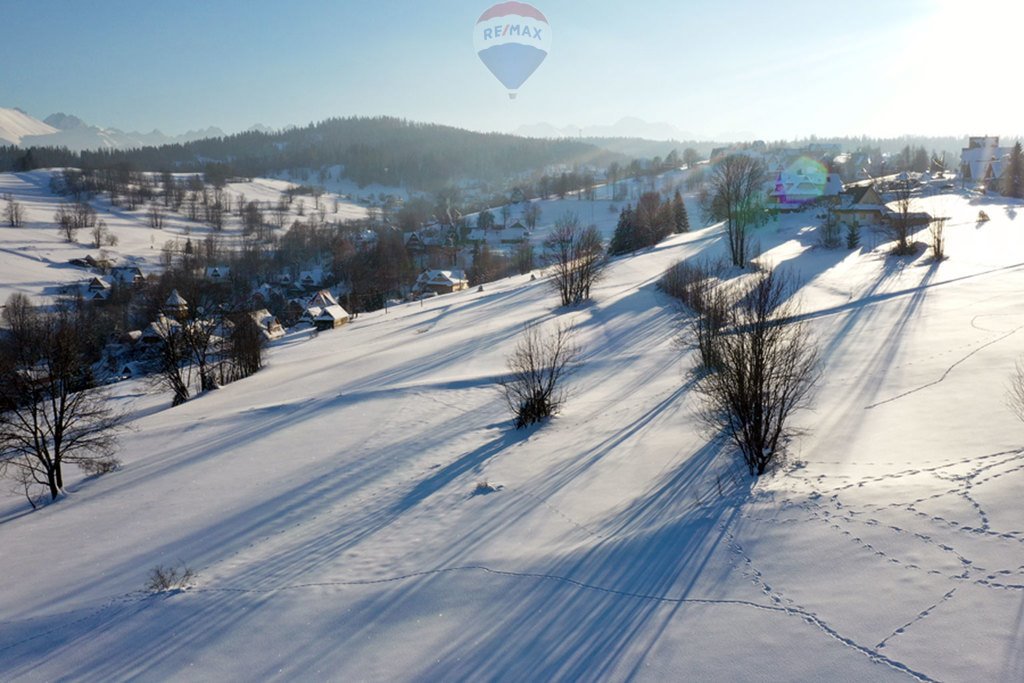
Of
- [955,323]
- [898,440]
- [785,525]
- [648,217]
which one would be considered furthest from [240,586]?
[648,217]

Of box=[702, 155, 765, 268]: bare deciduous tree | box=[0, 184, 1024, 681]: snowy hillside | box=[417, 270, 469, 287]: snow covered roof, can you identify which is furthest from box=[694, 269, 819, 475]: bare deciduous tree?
box=[417, 270, 469, 287]: snow covered roof

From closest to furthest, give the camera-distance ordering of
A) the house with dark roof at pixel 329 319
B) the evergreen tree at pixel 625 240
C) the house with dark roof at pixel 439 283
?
the house with dark roof at pixel 329 319
the evergreen tree at pixel 625 240
the house with dark roof at pixel 439 283

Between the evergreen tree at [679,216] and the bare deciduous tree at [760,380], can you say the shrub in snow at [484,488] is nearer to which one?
the bare deciduous tree at [760,380]

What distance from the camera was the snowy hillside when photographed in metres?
6.66

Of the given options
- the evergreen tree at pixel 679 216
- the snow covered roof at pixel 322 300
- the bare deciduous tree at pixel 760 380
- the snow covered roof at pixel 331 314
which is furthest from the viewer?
the evergreen tree at pixel 679 216

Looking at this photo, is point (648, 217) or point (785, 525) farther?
point (648, 217)

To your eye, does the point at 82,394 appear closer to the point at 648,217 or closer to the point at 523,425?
the point at 523,425

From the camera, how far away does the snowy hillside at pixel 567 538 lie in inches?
262

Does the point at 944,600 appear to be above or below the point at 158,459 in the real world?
above

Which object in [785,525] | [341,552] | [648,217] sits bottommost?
[341,552]

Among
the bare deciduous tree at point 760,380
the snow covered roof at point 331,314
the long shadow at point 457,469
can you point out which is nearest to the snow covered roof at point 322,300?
the snow covered roof at point 331,314

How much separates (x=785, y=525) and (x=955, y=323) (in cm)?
1627

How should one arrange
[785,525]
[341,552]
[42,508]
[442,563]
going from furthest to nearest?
[42,508] → [341,552] → [442,563] → [785,525]

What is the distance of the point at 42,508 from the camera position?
17.0m
